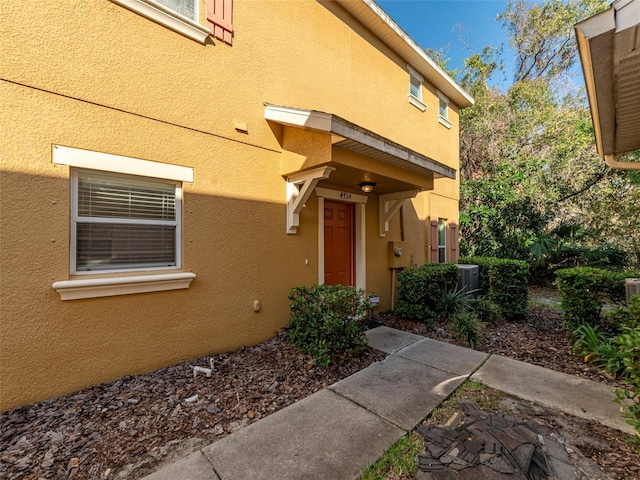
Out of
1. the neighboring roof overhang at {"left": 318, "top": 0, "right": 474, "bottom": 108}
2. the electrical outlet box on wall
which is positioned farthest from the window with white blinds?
the neighboring roof overhang at {"left": 318, "top": 0, "right": 474, "bottom": 108}

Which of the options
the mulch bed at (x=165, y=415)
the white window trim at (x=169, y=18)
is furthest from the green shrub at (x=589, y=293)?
the white window trim at (x=169, y=18)

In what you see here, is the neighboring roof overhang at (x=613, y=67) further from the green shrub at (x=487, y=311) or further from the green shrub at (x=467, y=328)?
the green shrub at (x=487, y=311)

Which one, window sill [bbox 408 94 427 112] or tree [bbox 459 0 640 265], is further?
tree [bbox 459 0 640 265]

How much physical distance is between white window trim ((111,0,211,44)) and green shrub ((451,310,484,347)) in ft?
19.8

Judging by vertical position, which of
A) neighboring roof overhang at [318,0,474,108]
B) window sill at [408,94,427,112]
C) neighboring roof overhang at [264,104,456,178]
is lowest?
neighboring roof overhang at [264,104,456,178]

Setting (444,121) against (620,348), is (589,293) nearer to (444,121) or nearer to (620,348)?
(620,348)

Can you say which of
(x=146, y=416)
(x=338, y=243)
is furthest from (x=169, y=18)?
(x=146, y=416)

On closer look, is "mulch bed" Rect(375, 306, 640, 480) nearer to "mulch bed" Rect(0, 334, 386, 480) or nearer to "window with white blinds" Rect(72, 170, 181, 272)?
"mulch bed" Rect(0, 334, 386, 480)

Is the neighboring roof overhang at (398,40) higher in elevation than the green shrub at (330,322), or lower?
higher

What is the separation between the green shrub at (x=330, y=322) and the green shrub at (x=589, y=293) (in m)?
3.50

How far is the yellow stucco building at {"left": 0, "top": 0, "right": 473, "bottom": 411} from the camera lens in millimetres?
2652

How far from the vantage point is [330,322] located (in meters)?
3.53

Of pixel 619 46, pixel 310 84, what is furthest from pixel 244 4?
pixel 619 46

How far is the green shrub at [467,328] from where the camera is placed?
4.60m
